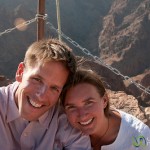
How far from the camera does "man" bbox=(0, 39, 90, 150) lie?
1.96 meters

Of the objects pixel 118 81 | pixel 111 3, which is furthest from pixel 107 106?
pixel 111 3

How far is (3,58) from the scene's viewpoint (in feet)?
89.5

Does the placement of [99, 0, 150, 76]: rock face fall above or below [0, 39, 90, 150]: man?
above

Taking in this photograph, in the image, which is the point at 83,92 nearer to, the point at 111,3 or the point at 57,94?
the point at 57,94

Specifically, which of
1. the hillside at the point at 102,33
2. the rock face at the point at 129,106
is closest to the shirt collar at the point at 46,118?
the rock face at the point at 129,106

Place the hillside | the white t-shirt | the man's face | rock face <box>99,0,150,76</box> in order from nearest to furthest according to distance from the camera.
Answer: the man's face < the white t-shirt < the hillside < rock face <box>99,0,150,76</box>

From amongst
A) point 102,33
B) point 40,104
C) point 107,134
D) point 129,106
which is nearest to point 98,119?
point 107,134

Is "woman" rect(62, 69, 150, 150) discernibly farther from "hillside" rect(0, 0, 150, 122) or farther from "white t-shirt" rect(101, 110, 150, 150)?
"hillside" rect(0, 0, 150, 122)

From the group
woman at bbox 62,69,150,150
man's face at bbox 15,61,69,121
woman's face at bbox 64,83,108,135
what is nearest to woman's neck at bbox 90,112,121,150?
woman at bbox 62,69,150,150

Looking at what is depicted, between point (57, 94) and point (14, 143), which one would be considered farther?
point (14, 143)

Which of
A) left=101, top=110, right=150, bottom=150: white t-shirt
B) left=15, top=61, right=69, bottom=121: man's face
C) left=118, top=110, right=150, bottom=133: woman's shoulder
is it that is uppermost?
left=15, top=61, right=69, bottom=121: man's face

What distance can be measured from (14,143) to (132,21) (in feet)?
102

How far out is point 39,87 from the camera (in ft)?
6.40

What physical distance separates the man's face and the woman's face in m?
0.14
